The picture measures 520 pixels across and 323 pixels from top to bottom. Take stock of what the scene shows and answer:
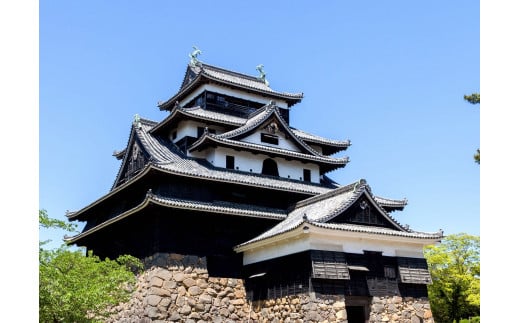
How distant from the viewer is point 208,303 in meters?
22.5

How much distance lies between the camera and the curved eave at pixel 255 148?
26438 millimetres

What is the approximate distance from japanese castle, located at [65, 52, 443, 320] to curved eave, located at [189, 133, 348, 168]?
6 cm

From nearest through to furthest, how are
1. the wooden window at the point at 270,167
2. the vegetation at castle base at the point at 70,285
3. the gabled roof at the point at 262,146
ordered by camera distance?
1. the vegetation at castle base at the point at 70,285
2. the gabled roof at the point at 262,146
3. the wooden window at the point at 270,167

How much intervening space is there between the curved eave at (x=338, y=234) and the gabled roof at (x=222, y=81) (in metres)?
12.6

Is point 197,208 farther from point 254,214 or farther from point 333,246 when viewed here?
point 333,246

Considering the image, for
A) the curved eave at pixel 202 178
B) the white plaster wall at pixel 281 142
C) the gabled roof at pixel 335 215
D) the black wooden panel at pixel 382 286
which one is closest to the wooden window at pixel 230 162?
the curved eave at pixel 202 178

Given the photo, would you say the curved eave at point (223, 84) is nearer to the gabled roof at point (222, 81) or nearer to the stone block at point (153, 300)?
the gabled roof at point (222, 81)

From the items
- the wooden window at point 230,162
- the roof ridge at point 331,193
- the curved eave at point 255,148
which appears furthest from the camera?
the wooden window at point 230,162

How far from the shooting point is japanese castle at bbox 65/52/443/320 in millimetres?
21641

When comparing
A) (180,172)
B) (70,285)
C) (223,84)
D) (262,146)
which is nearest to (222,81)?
(223,84)

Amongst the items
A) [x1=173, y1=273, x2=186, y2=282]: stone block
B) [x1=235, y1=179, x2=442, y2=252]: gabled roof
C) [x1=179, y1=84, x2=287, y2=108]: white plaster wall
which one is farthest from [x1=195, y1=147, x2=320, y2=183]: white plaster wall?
[x1=173, y1=273, x2=186, y2=282]: stone block

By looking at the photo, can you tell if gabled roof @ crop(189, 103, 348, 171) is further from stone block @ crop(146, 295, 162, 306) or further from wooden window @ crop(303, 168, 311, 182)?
stone block @ crop(146, 295, 162, 306)

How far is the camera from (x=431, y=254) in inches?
1484

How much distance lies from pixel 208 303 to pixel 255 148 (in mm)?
8423
